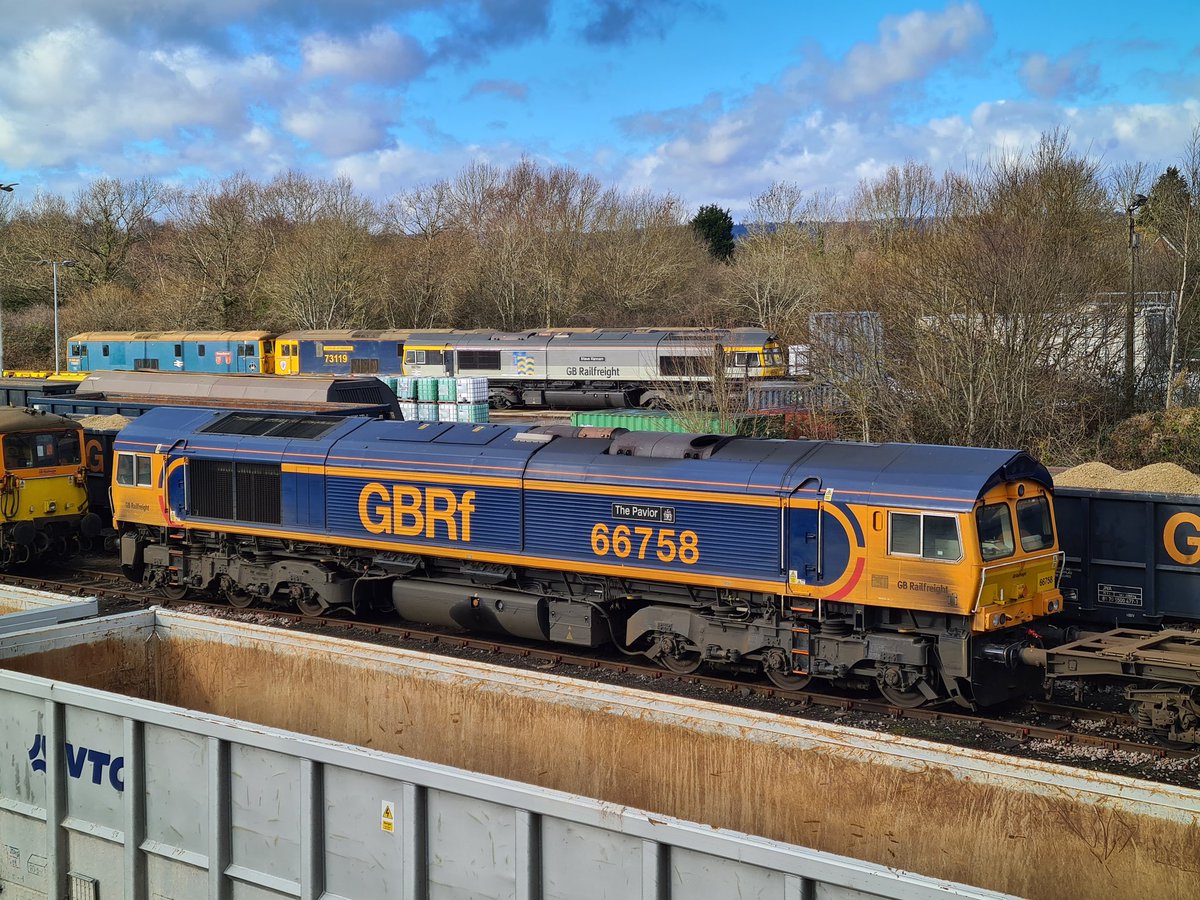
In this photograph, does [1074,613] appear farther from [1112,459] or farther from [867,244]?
[867,244]

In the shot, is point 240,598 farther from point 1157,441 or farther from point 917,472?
point 1157,441

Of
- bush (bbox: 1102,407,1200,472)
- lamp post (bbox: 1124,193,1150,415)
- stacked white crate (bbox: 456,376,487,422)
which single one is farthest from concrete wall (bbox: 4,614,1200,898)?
stacked white crate (bbox: 456,376,487,422)

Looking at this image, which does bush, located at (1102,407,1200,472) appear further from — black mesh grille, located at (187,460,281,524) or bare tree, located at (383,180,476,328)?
bare tree, located at (383,180,476,328)

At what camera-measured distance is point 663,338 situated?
4512cm

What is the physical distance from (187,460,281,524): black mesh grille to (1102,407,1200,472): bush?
21.4 meters

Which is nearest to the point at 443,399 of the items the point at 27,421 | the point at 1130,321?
the point at 27,421

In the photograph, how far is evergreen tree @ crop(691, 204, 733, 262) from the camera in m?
88.7

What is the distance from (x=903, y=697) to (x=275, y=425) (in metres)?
11.7

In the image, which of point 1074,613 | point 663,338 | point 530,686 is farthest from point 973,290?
point 530,686

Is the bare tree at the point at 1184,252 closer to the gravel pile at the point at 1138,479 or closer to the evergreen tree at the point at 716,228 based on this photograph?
the gravel pile at the point at 1138,479

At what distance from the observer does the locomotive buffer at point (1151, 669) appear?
11.8 m

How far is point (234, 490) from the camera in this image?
A: 18.5m

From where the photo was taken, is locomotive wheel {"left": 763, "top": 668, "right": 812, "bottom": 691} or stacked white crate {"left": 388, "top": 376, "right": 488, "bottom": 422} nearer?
locomotive wheel {"left": 763, "top": 668, "right": 812, "bottom": 691}

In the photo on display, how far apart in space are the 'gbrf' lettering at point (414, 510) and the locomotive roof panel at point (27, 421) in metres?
8.62
